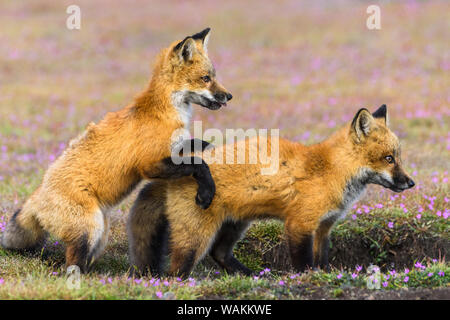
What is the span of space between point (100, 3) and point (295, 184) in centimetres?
2717

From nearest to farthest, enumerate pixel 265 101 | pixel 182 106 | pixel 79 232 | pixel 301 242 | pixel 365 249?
pixel 79 232, pixel 301 242, pixel 182 106, pixel 365 249, pixel 265 101

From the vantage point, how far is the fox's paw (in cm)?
696

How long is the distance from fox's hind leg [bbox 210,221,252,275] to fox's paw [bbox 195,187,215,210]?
86cm

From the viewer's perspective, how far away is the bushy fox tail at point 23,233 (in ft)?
24.3

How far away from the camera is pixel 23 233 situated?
7.48 metres

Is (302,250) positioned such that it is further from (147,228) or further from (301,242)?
(147,228)

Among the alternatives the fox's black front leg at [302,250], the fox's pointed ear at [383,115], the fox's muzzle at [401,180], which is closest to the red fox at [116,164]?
the fox's black front leg at [302,250]

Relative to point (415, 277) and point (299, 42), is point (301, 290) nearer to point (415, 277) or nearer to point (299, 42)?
point (415, 277)

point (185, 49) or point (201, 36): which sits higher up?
point (201, 36)

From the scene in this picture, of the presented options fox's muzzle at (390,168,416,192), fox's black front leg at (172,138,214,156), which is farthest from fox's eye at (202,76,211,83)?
fox's muzzle at (390,168,416,192)

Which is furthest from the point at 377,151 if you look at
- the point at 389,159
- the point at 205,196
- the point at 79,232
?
the point at 79,232

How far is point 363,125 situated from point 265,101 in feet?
33.3

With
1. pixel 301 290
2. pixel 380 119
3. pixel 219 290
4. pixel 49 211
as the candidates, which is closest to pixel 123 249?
pixel 49 211

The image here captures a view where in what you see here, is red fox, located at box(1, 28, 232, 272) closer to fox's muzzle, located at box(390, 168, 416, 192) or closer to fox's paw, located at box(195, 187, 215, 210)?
fox's paw, located at box(195, 187, 215, 210)
